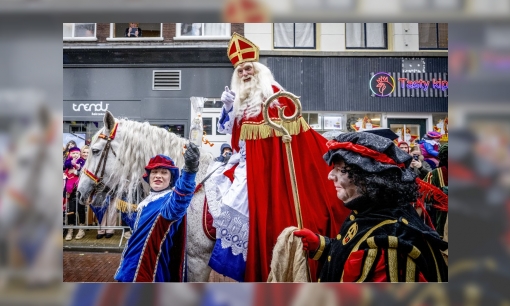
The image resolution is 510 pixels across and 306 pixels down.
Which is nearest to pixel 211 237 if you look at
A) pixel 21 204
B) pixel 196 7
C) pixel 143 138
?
pixel 143 138

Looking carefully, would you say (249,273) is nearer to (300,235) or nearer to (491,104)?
(300,235)

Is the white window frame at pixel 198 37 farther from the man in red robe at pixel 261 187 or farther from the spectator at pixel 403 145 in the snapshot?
the spectator at pixel 403 145

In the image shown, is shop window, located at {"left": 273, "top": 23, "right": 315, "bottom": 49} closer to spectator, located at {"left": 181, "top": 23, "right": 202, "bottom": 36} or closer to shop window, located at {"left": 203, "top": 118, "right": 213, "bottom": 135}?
spectator, located at {"left": 181, "top": 23, "right": 202, "bottom": 36}

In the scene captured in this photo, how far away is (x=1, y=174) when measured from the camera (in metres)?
2.13

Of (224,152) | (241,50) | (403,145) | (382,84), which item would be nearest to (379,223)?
(403,145)

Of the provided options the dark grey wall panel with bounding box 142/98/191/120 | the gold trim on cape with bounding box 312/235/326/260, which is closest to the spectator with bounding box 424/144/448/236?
the gold trim on cape with bounding box 312/235/326/260

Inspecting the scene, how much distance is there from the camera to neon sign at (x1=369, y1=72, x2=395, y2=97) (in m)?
2.13

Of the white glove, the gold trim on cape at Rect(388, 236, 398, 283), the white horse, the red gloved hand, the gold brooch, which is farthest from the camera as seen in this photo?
the white horse

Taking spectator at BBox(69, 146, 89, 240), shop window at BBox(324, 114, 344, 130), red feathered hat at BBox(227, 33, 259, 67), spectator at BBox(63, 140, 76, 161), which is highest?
red feathered hat at BBox(227, 33, 259, 67)

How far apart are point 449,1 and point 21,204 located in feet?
8.28

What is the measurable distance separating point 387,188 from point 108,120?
1.53 metres

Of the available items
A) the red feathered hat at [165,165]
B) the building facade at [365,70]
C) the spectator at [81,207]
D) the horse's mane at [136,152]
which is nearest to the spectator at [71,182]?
the spectator at [81,207]

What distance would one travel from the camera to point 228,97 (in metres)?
2.21

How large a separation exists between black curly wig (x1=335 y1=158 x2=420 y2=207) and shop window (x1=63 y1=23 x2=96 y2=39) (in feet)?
5.19
